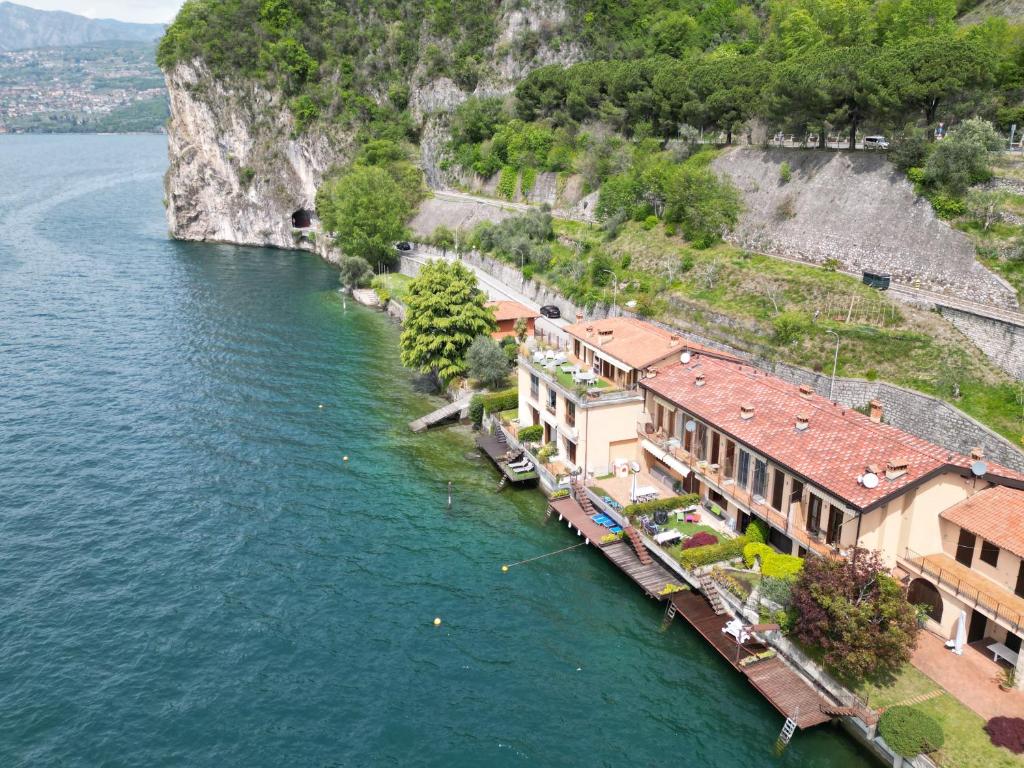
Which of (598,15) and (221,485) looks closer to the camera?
(221,485)

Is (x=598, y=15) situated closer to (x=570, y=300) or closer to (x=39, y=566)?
(x=570, y=300)

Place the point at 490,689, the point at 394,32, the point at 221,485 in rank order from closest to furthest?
the point at 490,689 < the point at 221,485 < the point at 394,32

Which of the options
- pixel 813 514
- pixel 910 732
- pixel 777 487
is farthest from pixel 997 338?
pixel 910 732

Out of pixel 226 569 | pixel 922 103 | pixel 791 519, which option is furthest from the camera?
pixel 922 103

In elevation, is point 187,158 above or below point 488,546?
above

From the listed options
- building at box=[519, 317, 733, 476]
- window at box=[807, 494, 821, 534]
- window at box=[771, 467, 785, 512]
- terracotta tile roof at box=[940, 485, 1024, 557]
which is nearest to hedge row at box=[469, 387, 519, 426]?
building at box=[519, 317, 733, 476]

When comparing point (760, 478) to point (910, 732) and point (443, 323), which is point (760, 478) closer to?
point (910, 732)

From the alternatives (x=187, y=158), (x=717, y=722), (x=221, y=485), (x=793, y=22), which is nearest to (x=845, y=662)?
(x=717, y=722)

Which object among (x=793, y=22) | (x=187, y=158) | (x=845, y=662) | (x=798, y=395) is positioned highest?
(x=793, y=22)
